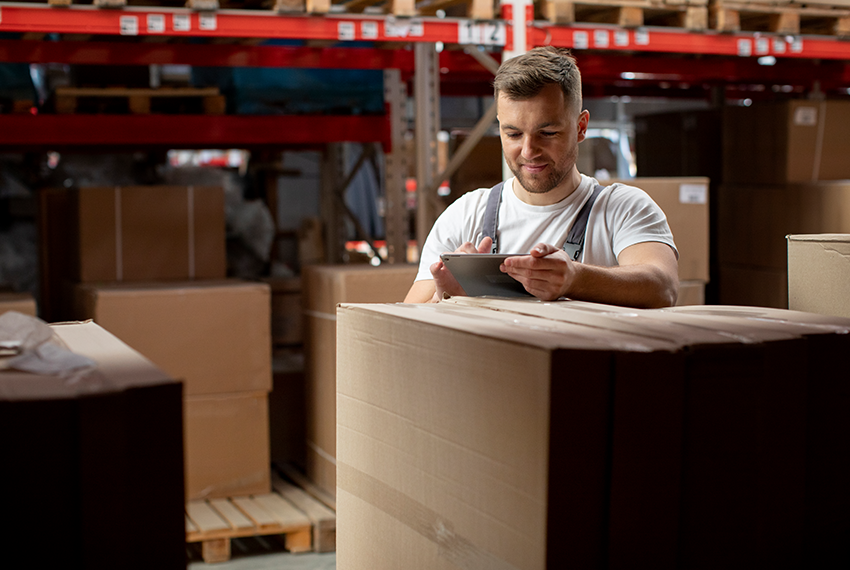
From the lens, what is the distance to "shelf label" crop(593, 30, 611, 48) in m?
4.23

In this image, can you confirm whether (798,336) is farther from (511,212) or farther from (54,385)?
(511,212)

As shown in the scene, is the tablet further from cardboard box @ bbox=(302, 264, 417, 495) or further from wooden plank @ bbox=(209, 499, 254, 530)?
wooden plank @ bbox=(209, 499, 254, 530)

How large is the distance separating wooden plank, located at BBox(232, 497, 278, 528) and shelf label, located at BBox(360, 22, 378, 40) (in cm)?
219

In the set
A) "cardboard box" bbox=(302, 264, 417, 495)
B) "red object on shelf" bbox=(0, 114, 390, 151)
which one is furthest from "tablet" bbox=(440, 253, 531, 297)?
"red object on shelf" bbox=(0, 114, 390, 151)

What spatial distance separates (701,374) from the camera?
3.64 feet

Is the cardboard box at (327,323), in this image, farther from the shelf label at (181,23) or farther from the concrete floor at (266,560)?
the shelf label at (181,23)

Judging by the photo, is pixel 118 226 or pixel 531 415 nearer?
pixel 531 415

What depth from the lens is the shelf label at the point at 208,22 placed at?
145 inches

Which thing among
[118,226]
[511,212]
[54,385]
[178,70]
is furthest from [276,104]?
[178,70]

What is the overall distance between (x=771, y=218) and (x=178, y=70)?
25.6 feet

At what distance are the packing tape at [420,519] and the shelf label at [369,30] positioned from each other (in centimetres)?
268

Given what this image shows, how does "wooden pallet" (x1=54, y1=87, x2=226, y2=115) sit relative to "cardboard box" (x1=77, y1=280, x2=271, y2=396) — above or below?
above

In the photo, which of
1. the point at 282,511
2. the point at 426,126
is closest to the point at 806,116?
the point at 426,126

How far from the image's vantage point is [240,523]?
396 cm
